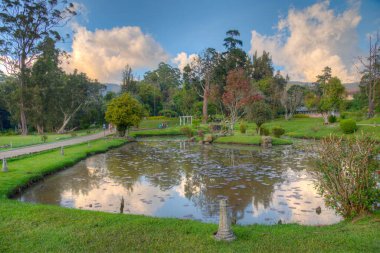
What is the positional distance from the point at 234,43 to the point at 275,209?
57694 mm

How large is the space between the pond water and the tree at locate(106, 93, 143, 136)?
53.1 feet

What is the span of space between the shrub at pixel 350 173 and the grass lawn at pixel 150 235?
1.49 ft

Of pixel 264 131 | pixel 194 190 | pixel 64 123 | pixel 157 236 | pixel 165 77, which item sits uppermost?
pixel 165 77

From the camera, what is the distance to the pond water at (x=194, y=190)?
940 centimetres

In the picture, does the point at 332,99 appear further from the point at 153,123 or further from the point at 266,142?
the point at 153,123

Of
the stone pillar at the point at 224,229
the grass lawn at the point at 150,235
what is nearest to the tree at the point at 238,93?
the grass lawn at the point at 150,235

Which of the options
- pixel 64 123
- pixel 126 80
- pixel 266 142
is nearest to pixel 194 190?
pixel 266 142

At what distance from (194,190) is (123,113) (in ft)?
79.3

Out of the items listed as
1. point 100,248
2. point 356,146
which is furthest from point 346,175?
point 100,248

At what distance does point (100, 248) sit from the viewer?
5785 millimetres

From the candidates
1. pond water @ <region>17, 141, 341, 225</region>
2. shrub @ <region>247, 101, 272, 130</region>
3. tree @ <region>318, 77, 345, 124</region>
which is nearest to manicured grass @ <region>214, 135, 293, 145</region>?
shrub @ <region>247, 101, 272, 130</region>

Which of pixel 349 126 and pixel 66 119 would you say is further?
pixel 66 119

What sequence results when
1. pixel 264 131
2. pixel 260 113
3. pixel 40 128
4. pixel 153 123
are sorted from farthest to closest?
1. pixel 153 123
2. pixel 40 128
3. pixel 264 131
4. pixel 260 113

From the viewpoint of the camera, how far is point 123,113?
114 ft
